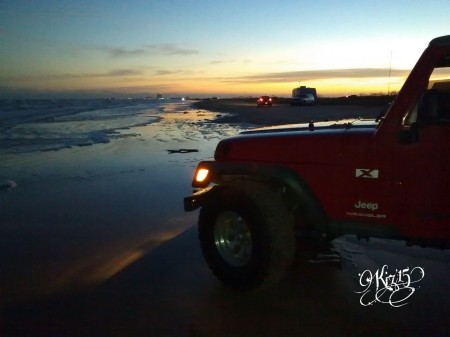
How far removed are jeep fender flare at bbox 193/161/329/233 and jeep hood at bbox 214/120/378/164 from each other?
8cm

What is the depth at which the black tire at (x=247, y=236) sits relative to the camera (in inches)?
143

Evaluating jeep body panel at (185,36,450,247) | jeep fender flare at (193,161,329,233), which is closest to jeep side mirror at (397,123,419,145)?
jeep body panel at (185,36,450,247)

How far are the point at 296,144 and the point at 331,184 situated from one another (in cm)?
47

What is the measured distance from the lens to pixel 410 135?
3023 mm

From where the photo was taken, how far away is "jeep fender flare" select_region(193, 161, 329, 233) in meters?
3.53

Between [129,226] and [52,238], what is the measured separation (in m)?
1.04

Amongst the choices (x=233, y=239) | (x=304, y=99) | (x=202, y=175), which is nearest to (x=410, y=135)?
(x=233, y=239)

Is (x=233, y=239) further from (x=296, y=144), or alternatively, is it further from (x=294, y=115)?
(x=294, y=115)

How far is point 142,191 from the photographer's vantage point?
316 inches

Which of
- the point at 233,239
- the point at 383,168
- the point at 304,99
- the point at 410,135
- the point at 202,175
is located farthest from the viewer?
the point at 304,99

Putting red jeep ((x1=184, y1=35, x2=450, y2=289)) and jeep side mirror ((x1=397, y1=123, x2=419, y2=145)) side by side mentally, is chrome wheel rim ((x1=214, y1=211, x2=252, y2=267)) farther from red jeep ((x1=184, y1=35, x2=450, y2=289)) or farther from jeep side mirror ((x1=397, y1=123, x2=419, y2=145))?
jeep side mirror ((x1=397, y1=123, x2=419, y2=145))

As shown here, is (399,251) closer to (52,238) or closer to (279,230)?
(279,230)

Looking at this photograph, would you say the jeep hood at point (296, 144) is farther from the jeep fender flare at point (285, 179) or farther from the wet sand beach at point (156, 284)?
the wet sand beach at point (156, 284)

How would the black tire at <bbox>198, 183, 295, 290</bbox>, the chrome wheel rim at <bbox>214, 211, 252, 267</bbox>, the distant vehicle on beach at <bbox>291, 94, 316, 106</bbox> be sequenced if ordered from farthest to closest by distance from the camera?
the distant vehicle on beach at <bbox>291, 94, 316, 106</bbox>, the chrome wheel rim at <bbox>214, 211, 252, 267</bbox>, the black tire at <bbox>198, 183, 295, 290</bbox>
